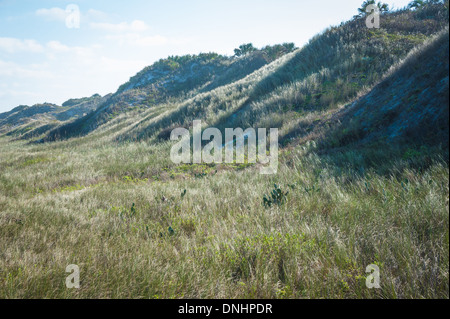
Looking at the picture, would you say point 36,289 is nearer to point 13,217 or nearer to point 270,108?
point 13,217

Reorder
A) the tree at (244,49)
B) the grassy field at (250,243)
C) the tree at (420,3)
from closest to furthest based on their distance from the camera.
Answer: the grassy field at (250,243) → the tree at (420,3) → the tree at (244,49)

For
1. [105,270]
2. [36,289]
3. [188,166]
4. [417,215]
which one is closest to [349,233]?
[417,215]

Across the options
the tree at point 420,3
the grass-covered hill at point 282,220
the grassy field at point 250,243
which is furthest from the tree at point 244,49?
the grassy field at point 250,243

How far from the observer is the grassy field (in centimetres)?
189

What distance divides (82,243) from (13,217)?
5.72 ft

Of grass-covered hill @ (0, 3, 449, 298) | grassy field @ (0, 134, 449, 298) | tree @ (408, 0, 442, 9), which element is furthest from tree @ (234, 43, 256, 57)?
grassy field @ (0, 134, 449, 298)

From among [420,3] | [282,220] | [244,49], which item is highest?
[244,49]

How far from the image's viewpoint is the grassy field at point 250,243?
6.20ft

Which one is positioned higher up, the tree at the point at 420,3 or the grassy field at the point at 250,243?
the tree at the point at 420,3

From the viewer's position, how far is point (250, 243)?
2.48 m

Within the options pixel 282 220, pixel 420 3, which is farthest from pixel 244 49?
pixel 282 220

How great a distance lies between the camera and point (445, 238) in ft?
6.35

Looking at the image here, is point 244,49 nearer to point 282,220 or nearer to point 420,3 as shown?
point 420,3

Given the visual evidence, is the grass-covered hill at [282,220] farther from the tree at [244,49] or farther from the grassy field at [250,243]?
the tree at [244,49]
